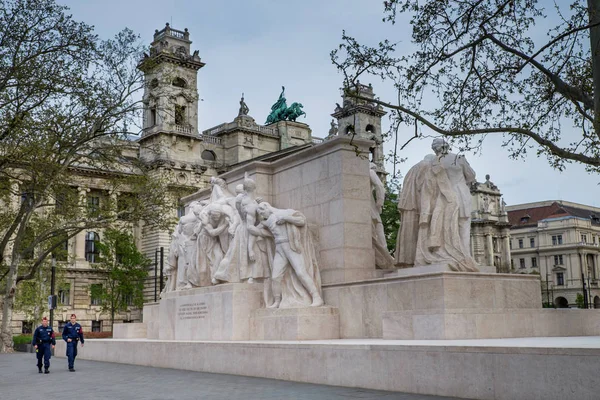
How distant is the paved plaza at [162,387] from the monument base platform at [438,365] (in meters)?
0.29

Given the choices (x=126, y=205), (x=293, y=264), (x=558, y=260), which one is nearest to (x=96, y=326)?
(x=126, y=205)

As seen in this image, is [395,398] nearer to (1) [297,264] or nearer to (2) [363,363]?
(2) [363,363]

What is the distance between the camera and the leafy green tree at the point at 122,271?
5594 centimetres

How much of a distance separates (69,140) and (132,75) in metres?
3.81

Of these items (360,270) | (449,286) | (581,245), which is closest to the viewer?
(449,286)

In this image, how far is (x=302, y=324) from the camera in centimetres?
1428

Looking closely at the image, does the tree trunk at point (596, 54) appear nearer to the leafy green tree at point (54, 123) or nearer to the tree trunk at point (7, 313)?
the leafy green tree at point (54, 123)

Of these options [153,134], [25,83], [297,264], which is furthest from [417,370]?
[153,134]

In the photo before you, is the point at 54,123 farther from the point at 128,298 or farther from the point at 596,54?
the point at 128,298

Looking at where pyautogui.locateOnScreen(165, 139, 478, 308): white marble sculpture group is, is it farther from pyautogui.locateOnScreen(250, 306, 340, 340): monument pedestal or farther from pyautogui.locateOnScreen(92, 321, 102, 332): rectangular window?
pyautogui.locateOnScreen(92, 321, 102, 332): rectangular window

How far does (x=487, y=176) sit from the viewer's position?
104 metres

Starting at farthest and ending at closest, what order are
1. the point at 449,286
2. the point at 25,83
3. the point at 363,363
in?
1. the point at 25,83
2. the point at 449,286
3. the point at 363,363

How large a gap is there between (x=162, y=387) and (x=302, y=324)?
11.4ft

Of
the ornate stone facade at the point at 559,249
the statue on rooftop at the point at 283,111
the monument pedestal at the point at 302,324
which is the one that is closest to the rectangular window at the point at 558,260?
the ornate stone facade at the point at 559,249
